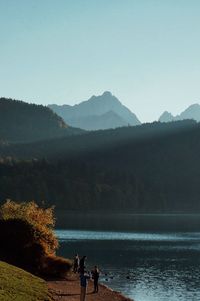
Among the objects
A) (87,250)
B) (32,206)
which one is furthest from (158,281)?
(87,250)

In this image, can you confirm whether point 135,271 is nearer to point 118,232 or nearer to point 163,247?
point 163,247

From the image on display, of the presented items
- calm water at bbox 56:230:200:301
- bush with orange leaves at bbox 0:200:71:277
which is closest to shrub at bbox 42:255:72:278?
bush with orange leaves at bbox 0:200:71:277

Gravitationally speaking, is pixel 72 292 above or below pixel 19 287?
below

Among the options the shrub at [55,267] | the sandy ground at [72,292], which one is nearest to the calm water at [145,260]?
the sandy ground at [72,292]

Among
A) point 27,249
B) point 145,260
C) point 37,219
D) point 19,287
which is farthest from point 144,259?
point 19,287

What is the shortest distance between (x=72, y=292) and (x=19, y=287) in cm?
1216

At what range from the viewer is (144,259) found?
4365 inches

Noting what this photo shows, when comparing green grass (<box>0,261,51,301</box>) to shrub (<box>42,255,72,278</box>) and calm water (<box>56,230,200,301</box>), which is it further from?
calm water (<box>56,230,200,301</box>)

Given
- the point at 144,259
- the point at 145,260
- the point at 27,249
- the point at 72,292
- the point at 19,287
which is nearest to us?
the point at 19,287

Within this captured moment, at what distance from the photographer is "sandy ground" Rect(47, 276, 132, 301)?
50.8 meters

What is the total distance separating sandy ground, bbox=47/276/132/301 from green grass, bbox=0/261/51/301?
1668 mm

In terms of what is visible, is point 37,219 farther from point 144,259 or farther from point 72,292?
point 144,259

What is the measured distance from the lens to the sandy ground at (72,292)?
167 feet

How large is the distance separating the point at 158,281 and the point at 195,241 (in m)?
78.7
